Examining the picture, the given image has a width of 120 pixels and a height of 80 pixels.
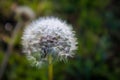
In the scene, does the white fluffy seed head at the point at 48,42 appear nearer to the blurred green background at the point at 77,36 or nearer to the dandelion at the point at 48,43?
the dandelion at the point at 48,43

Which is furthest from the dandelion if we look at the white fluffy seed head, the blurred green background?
the blurred green background

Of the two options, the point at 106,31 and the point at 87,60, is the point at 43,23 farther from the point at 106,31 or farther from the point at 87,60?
the point at 106,31

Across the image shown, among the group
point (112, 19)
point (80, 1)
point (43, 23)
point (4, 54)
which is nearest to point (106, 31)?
point (112, 19)

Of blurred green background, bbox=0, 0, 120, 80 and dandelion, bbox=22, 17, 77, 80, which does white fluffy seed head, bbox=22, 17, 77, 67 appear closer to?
dandelion, bbox=22, 17, 77, 80

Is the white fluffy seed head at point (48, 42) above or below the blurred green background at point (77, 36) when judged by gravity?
below

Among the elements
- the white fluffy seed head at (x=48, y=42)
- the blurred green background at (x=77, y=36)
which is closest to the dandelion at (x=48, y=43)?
the white fluffy seed head at (x=48, y=42)

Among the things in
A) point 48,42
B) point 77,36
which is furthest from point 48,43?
point 77,36
